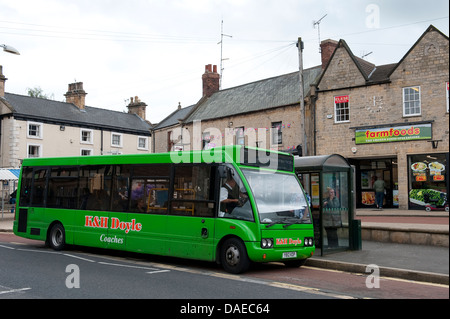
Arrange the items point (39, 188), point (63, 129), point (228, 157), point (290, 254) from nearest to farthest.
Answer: point (290, 254) < point (228, 157) < point (39, 188) < point (63, 129)

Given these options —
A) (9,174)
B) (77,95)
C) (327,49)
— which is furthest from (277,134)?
(77,95)

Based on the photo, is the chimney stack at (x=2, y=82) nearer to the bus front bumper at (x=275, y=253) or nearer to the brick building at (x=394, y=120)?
the brick building at (x=394, y=120)

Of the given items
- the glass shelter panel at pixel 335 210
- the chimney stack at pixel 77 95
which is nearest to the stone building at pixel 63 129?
the chimney stack at pixel 77 95

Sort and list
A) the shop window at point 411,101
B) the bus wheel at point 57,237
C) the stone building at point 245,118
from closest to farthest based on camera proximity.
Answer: the bus wheel at point 57,237 < the shop window at point 411,101 < the stone building at point 245,118

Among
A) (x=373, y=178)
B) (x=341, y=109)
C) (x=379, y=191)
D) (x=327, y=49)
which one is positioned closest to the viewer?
(x=379, y=191)

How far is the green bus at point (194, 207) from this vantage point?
9164 millimetres

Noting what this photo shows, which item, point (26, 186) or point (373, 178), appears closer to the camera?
point (26, 186)

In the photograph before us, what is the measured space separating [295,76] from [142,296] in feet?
83.9

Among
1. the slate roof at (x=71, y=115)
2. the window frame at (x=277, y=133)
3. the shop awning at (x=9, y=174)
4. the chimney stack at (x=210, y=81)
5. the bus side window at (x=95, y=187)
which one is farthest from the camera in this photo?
the slate roof at (x=71, y=115)

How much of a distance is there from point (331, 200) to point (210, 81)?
92.9 feet

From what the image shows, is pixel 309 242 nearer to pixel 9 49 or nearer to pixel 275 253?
pixel 275 253

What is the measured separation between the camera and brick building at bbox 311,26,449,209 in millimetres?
22172

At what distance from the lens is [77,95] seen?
46.5 metres

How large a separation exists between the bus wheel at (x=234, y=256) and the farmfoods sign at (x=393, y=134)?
652 inches
